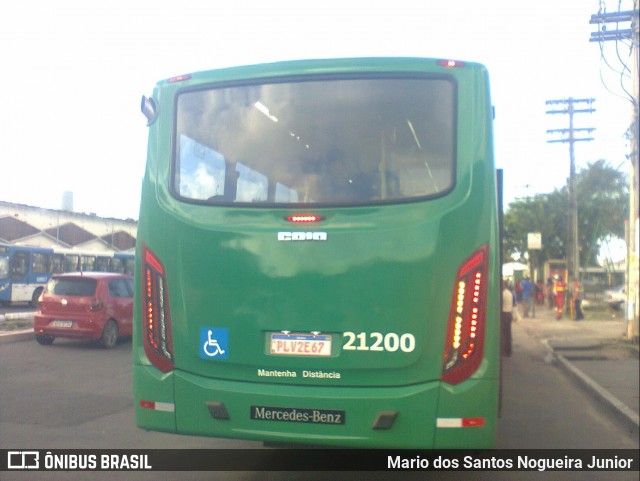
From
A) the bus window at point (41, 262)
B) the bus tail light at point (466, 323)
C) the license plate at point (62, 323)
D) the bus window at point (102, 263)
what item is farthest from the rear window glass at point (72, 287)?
the bus window at point (102, 263)

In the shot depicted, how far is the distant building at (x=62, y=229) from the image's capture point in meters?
23.9

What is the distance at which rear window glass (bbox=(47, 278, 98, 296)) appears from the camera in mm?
15141

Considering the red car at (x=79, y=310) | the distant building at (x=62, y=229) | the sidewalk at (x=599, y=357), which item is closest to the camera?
the sidewalk at (x=599, y=357)

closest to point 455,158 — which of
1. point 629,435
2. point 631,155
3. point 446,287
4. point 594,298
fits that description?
point 446,287

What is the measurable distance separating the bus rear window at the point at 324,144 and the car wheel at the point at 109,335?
1088 centimetres

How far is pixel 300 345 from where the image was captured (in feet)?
15.4

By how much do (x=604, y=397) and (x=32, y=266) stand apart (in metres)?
24.9

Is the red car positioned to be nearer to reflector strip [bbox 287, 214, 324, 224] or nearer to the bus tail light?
reflector strip [bbox 287, 214, 324, 224]

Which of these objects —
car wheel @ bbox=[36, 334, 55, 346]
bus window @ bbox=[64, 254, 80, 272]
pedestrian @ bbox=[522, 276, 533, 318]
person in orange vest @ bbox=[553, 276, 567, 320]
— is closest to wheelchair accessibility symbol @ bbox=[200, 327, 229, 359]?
car wheel @ bbox=[36, 334, 55, 346]

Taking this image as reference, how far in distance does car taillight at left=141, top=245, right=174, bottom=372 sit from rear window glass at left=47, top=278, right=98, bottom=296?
421 inches

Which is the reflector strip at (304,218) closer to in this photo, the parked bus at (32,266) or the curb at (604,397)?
the curb at (604,397)

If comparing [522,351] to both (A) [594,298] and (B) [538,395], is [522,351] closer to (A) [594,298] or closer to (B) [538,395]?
(B) [538,395]

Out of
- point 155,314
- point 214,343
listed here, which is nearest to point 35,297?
point 155,314

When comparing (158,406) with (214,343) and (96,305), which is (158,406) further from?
(96,305)
